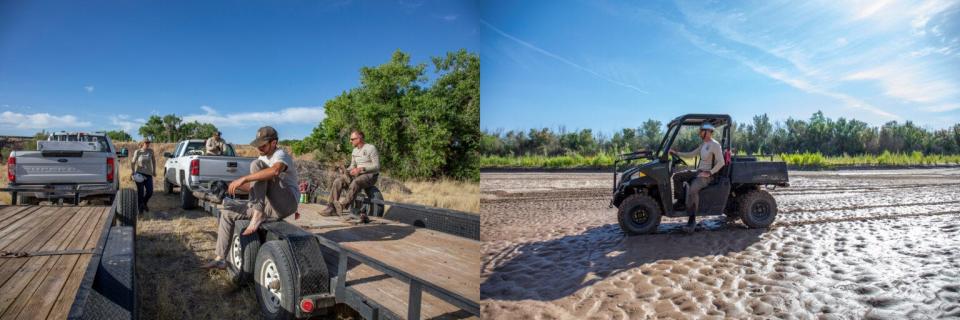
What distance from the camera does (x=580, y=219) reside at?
631 cm

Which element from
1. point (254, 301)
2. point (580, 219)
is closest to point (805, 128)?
point (580, 219)

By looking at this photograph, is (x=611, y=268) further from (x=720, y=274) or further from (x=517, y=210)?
(x=517, y=210)

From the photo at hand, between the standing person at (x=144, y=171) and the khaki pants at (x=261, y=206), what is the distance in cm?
469

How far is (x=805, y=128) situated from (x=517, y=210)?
11.8 ft

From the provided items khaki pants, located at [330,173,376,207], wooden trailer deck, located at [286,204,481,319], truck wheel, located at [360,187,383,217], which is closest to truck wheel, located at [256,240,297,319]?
wooden trailer deck, located at [286,204,481,319]

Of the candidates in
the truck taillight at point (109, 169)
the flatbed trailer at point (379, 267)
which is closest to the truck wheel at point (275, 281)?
the flatbed trailer at point (379, 267)

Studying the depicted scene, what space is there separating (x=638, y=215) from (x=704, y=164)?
29.0 inches

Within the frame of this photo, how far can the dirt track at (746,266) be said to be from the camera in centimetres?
283

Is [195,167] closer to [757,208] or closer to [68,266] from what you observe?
[68,266]

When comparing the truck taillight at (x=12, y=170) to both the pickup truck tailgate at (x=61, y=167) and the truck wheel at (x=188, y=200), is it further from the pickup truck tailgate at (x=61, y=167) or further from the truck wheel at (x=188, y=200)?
the truck wheel at (x=188, y=200)

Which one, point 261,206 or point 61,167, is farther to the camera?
point 61,167

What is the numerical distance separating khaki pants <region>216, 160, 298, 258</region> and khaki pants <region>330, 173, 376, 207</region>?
48.5 inches

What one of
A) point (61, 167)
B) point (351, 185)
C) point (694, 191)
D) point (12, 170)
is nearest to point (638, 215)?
point (694, 191)

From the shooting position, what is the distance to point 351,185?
4.89 m
